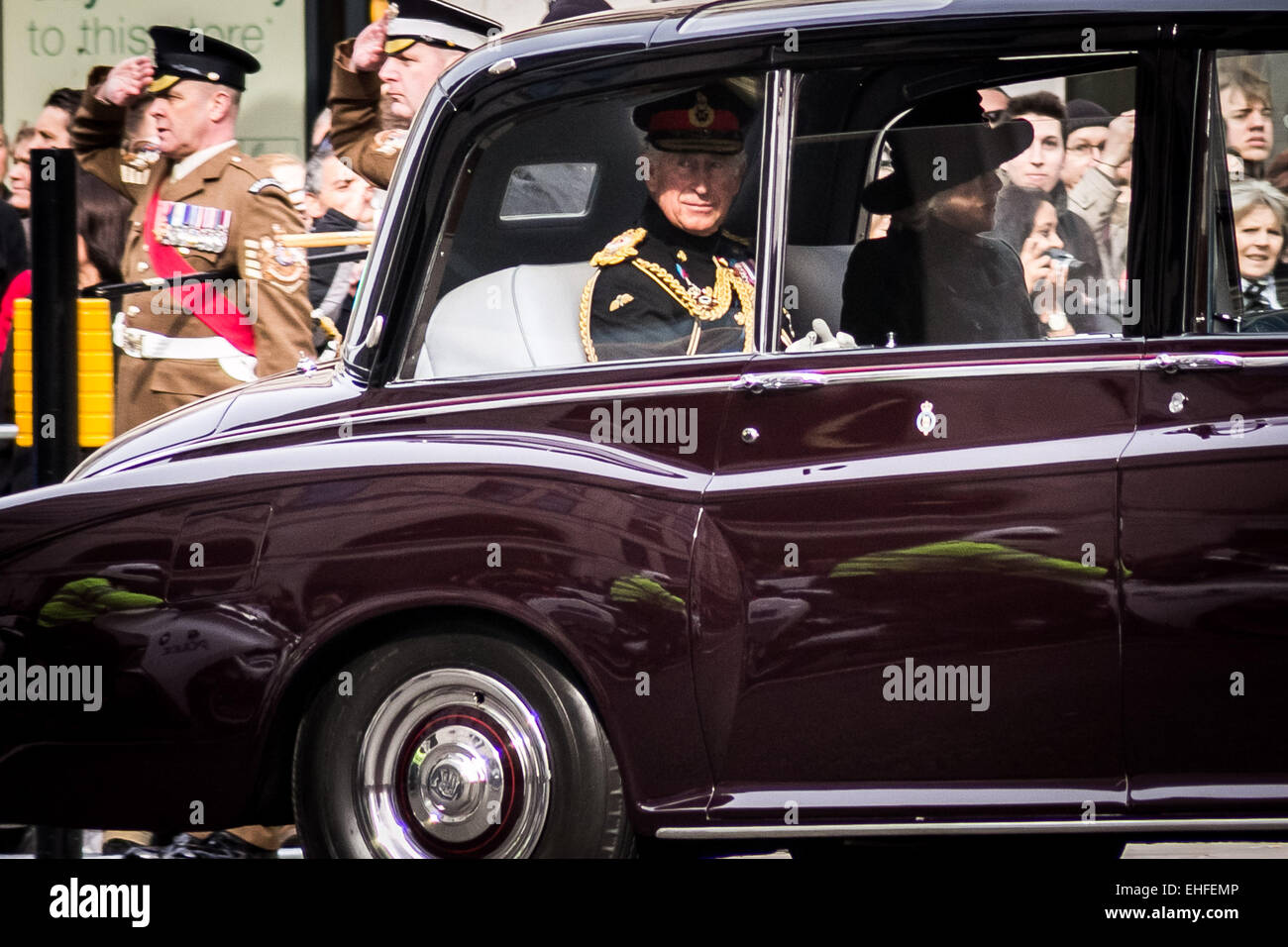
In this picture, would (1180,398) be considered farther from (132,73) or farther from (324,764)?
(132,73)

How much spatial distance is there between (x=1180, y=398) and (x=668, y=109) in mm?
1318

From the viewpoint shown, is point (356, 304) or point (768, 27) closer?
point (768, 27)

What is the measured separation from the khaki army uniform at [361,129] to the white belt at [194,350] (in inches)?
42.9

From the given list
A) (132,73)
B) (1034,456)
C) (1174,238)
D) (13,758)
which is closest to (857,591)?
(1034,456)

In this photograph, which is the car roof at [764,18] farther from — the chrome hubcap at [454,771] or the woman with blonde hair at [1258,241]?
the chrome hubcap at [454,771]

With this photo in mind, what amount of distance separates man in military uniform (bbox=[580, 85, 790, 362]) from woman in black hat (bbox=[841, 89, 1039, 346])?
0.28 meters

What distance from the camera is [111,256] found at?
24.9ft

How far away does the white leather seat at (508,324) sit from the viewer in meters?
3.96

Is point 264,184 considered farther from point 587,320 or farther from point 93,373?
point 587,320

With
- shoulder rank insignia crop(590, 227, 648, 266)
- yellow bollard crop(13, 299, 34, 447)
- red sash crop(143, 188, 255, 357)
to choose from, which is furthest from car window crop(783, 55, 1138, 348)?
red sash crop(143, 188, 255, 357)

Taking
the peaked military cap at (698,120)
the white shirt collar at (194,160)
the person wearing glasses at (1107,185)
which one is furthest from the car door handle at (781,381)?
the white shirt collar at (194,160)

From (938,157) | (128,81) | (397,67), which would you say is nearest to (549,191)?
(938,157)

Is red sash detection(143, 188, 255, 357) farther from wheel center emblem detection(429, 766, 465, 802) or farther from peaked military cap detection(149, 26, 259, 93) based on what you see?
wheel center emblem detection(429, 766, 465, 802)
